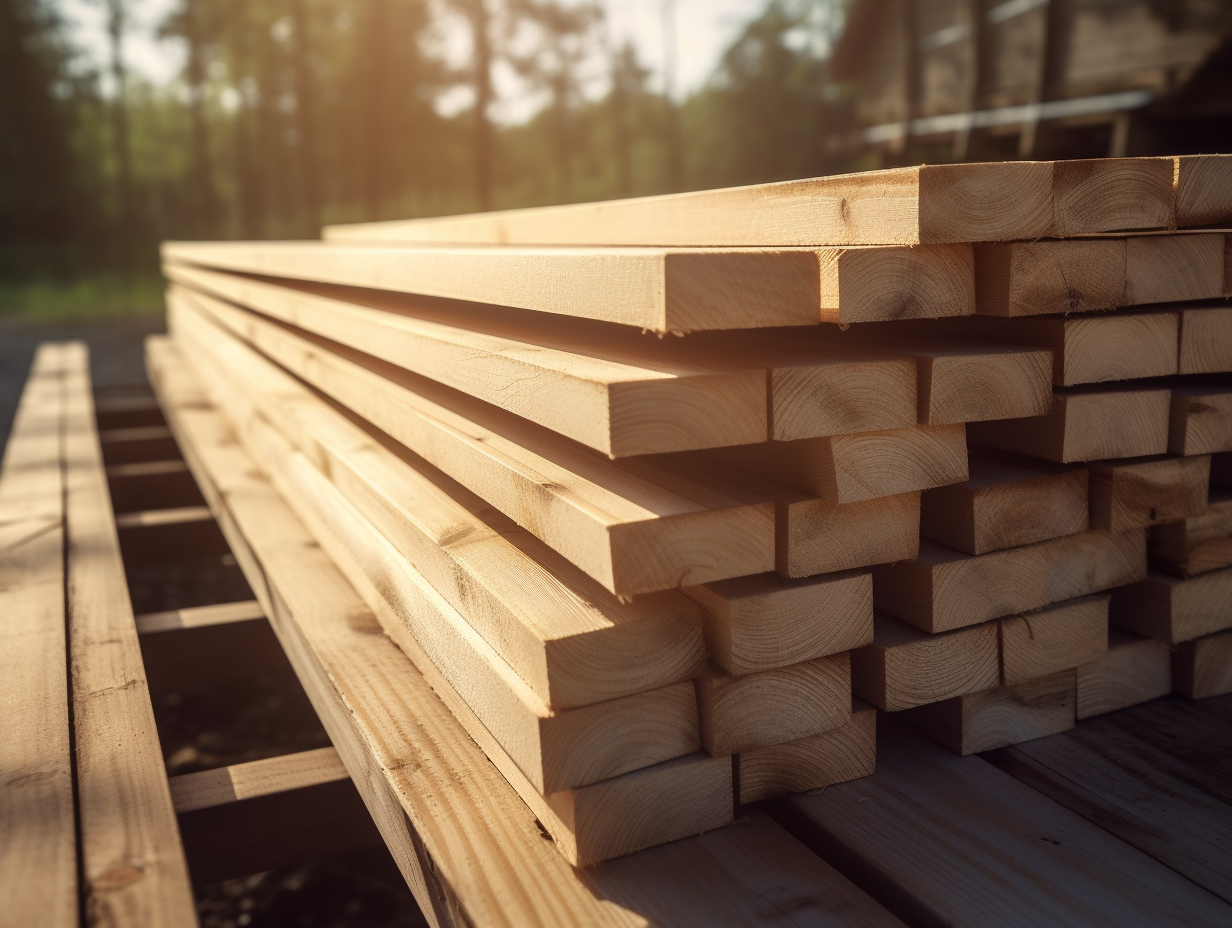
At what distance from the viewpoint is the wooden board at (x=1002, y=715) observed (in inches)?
68.2

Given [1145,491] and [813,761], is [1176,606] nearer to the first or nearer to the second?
[1145,491]

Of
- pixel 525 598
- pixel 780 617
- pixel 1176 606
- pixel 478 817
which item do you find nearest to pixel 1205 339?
pixel 1176 606

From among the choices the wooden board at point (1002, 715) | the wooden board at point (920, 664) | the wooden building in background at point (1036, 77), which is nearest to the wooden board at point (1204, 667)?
the wooden board at point (1002, 715)

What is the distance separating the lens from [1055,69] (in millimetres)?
11031

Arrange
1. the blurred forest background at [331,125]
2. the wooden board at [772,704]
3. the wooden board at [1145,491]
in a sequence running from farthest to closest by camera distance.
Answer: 1. the blurred forest background at [331,125]
2. the wooden board at [1145,491]
3. the wooden board at [772,704]

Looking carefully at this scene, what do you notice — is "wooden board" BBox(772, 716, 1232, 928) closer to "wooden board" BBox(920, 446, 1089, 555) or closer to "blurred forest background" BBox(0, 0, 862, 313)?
"wooden board" BBox(920, 446, 1089, 555)

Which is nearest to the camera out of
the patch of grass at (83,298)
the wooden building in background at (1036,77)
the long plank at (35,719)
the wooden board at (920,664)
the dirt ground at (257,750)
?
the long plank at (35,719)

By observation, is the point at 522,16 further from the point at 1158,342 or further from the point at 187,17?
the point at 1158,342

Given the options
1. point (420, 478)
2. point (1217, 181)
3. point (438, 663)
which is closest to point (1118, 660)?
point (1217, 181)

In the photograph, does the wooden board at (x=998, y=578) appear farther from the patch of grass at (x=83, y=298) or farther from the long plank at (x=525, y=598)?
the patch of grass at (x=83, y=298)

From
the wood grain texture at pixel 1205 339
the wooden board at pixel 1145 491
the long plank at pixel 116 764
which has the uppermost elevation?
the wood grain texture at pixel 1205 339

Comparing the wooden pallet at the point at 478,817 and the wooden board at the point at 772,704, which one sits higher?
the wooden board at the point at 772,704

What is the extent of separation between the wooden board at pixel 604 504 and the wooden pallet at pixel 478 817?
417 mm

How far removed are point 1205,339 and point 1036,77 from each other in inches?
430
